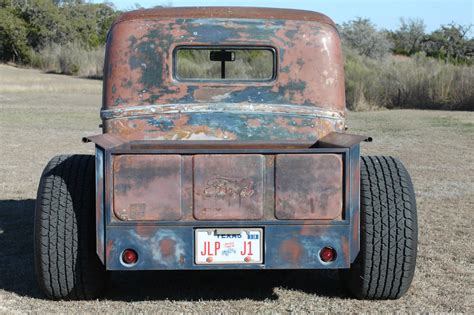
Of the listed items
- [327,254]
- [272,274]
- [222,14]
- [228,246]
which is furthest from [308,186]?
[222,14]

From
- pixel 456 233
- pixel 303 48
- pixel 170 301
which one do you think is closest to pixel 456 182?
pixel 456 233

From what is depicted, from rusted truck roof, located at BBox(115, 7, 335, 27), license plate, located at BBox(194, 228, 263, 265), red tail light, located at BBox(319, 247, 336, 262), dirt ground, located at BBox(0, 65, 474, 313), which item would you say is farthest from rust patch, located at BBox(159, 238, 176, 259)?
rusted truck roof, located at BBox(115, 7, 335, 27)

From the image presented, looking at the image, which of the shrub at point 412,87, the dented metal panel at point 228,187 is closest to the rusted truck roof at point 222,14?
the dented metal panel at point 228,187

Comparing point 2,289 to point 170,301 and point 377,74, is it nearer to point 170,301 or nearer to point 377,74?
point 170,301

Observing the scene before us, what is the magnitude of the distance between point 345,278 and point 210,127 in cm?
132

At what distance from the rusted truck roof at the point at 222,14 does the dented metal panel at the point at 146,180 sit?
1516 millimetres

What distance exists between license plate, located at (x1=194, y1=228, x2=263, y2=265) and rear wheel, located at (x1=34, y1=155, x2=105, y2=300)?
0.67 meters

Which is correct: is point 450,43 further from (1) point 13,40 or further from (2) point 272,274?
(2) point 272,274

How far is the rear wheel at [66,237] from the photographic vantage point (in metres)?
5.15

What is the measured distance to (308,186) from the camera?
498 cm

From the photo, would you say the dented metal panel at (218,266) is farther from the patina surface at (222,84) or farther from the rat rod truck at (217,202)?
the patina surface at (222,84)

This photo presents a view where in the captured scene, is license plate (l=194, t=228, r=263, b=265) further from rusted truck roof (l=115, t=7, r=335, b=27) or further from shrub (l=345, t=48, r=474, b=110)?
shrub (l=345, t=48, r=474, b=110)

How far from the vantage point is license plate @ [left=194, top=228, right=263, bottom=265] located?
16.5ft

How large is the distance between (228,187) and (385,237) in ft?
3.18
